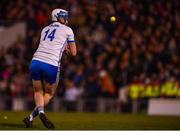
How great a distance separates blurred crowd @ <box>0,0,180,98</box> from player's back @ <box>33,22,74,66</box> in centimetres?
895

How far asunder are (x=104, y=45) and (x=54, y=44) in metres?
12.2

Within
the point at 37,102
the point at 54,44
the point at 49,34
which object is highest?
the point at 49,34

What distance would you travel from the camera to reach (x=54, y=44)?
44.7 feet

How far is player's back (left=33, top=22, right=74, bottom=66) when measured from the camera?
13.6 meters

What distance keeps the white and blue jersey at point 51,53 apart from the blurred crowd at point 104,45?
8.96 m

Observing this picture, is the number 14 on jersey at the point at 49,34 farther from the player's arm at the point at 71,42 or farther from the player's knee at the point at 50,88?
the player's knee at the point at 50,88

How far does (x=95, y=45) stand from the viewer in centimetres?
2583

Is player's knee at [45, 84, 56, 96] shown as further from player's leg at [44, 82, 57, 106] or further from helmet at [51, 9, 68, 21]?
helmet at [51, 9, 68, 21]

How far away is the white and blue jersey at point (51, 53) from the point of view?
13578mm


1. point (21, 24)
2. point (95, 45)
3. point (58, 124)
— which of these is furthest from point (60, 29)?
point (21, 24)

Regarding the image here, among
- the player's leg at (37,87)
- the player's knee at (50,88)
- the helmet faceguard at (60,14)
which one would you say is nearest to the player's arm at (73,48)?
the helmet faceguard at (60,14)

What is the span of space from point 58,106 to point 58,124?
367 inches

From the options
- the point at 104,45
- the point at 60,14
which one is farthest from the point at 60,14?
the point at 104,45

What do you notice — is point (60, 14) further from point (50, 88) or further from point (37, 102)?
point (37, 102)
